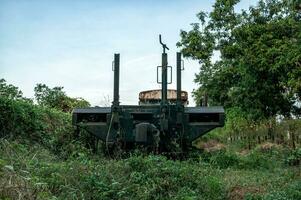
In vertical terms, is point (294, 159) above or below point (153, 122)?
below

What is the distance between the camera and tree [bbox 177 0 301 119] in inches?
1006

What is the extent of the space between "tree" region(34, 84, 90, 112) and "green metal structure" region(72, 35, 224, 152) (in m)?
12.3

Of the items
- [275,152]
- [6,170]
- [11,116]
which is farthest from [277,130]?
[6,170]

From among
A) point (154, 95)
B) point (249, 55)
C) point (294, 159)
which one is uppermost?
point (249, 55)

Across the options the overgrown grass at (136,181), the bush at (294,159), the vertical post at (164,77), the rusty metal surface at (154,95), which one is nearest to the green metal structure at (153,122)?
the vertical post at (164,77)

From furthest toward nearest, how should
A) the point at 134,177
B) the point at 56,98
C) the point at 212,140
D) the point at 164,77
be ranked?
1. the point at 56,98
2. the point at 212,140
3. the point at 164,77
4. the point at 134,177

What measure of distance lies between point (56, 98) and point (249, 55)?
925 centimetres

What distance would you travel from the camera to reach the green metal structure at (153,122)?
11164mm

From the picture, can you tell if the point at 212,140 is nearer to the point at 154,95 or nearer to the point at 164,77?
the point at 154,95

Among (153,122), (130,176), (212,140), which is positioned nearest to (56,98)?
(212,140)

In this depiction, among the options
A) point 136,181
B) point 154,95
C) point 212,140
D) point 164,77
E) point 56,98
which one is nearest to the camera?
point 136,181

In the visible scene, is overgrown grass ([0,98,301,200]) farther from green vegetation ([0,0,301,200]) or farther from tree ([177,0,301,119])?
tree ([177,0,301,119])

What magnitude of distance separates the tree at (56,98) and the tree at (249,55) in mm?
5739

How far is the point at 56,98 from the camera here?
80.1ft
